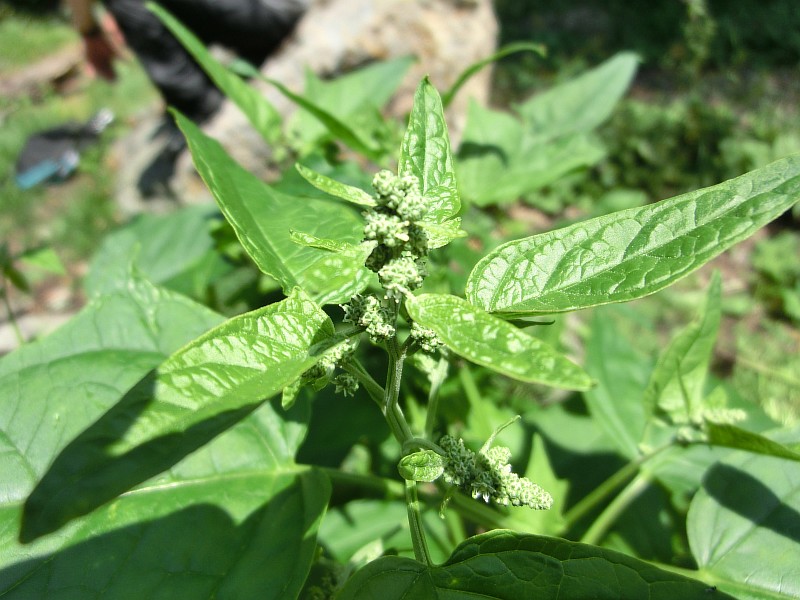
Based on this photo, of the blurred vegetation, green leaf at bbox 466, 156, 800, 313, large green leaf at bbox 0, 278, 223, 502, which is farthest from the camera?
the blurred vegetation

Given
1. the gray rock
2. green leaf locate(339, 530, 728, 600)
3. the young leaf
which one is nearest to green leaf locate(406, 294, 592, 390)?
green leaf locate(339, 530, 728, 600)

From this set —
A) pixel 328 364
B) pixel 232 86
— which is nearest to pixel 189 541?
pixel 328 364

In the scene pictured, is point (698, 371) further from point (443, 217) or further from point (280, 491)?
point (280, 491)

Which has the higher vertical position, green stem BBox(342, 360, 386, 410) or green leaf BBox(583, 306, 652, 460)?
green stem BBox(342, 360, 386, 410)

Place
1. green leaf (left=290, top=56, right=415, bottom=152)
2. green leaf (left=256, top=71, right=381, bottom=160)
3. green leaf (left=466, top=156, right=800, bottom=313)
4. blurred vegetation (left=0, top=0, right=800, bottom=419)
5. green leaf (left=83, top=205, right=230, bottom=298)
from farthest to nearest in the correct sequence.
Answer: blurred vegetation (left=0, top=0, right=800, bottom=419), green leaf (left=83, top=205, right=230, bottom=298), green leaf (left=290, top=56, right=415, bottom=152), green leaf (left=256, top=71, right=381, bottom=160), green leaf (left=466, top=156, right=800, bottom=313)

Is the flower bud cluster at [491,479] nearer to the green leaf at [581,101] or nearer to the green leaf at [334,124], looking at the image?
the green leaf at [334,124]

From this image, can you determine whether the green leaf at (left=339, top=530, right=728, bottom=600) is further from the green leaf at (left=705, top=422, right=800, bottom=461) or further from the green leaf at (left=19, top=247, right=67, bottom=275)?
the green leaf at (left=19, top=247, right=67, bottom=275)

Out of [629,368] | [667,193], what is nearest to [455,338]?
[629,368]

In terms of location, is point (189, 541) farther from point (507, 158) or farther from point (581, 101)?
point (581, 101)
